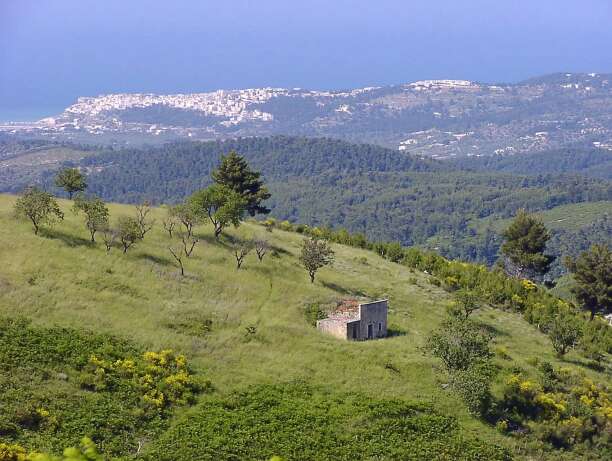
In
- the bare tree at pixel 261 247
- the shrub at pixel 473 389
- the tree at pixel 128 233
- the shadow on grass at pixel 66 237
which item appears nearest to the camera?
the shrub at pixel 473 389

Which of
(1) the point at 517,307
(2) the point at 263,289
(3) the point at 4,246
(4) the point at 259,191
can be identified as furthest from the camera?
(4) the point at 259,191

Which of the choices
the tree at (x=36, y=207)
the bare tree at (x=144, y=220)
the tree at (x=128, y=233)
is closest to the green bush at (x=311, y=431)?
the tree at (x=128, y=233)

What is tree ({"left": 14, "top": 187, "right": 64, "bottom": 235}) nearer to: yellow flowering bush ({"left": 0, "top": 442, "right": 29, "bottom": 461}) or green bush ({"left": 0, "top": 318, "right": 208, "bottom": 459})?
green bush ({"left": 0, "top": 318, "right": 208, "bottom": 459})

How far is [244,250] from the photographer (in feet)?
179

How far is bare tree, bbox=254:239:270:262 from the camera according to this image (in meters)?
56.4

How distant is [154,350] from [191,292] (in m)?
9.30

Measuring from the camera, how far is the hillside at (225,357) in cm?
3139

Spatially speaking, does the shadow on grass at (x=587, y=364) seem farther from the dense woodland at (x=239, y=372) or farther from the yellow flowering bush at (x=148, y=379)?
the yellow flowering bush at (x=148, y=379)

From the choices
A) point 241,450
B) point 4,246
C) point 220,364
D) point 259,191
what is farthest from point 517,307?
point 4,246

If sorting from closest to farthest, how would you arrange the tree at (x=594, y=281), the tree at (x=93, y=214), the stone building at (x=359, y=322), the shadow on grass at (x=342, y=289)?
the stone building at (x=359, y=322), the tree at (x=93, y=214), the shadow on grass at (x=342, y=289), the tree at (x=594, y=281)

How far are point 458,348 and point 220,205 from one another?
27318 mm

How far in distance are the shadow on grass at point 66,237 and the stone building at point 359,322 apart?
18170mm

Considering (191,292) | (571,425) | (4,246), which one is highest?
(4,246)

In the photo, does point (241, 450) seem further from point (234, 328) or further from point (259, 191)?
point (259, 191)
